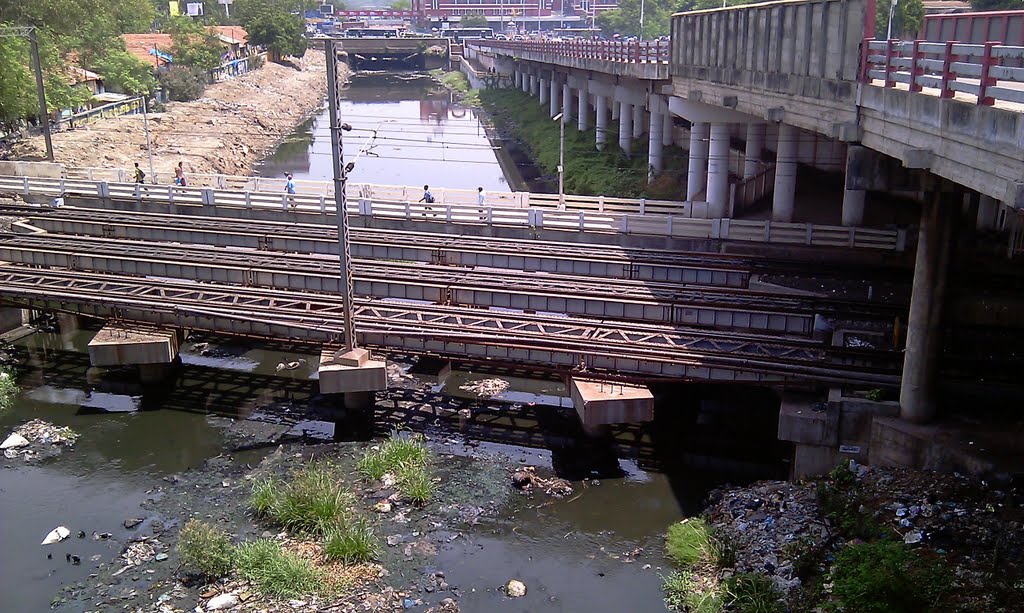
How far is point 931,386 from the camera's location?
1709 centimetres

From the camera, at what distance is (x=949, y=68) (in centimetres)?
1345

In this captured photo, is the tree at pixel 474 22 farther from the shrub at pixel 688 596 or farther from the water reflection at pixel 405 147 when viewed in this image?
the shrub at pixel 688 596

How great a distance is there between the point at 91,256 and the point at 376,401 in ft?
38.8

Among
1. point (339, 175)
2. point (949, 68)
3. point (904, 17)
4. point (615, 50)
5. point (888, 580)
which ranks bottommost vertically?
point (888, 580)

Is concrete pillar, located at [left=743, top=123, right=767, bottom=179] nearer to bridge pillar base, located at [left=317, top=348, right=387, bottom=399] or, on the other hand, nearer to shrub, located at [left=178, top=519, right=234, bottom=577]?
bridge pillar base, located at [left=317, top=348, right=387, bottom=399]

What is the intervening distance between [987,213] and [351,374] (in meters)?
22.3

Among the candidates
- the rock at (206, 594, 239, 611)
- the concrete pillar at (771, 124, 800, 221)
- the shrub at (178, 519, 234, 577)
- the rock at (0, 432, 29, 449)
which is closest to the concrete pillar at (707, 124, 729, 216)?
the concrete pillar at (771, 124, 800, 221)

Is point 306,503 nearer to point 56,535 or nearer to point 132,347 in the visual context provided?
point 56,535

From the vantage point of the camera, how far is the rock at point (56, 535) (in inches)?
640

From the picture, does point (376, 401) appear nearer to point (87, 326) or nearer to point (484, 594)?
point (484, 594)

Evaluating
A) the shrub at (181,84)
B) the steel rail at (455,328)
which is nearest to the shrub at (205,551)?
the steel rail at (455,328)

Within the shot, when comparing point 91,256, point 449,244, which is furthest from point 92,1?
point 449,244

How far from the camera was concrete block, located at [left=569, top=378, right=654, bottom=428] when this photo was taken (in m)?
18.6

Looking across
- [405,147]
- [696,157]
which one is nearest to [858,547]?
[696,157]
